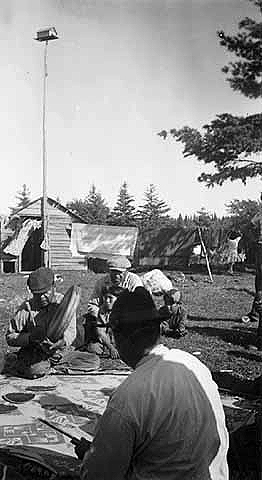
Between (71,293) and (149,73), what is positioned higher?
(149,73)

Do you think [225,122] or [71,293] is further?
[71,293]

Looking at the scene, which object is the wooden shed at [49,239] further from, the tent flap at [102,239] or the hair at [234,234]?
the hair at [234,234]

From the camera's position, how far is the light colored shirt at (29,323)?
5.97 ft

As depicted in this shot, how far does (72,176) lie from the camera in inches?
58.3

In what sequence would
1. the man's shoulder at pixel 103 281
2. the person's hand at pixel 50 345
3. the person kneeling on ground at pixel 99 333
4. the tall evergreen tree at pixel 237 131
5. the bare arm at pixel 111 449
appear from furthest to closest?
the person's hand at pixel 50 345 < the person kneeling on ground at pixel 99 333 < the man's shoulder at pixel 103 281 < the tall evergreen tree at pixel 237 131 < the bare arm at pixel 111 449

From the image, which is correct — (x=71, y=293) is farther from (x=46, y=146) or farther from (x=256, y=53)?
(x=256, y=53)

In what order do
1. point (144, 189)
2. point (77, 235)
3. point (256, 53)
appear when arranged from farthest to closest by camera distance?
1. point (77, 235)
2. point (144, 189)
3. point (256, 53)

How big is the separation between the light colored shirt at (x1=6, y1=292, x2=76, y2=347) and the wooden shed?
0.19m


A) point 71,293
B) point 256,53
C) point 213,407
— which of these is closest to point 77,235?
point 71,293

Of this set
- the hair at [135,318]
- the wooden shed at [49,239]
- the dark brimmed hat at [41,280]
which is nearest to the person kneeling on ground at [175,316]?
the wooden shed at [49,239]

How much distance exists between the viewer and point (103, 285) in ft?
5.51

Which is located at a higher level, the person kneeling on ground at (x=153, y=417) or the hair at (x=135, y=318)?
the hair at (x=135, y=318)

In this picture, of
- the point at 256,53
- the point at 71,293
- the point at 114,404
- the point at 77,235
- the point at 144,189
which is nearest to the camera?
the point at 114,404

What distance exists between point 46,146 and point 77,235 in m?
0.28
